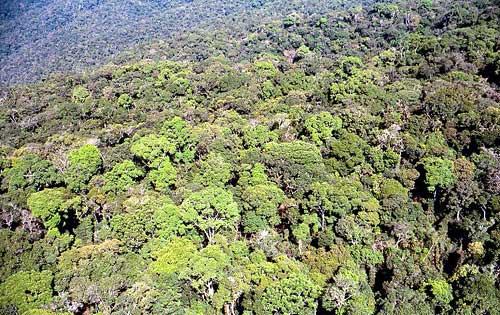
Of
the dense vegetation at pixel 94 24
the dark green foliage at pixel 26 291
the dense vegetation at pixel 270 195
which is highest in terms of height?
the dark green foliage at pixel 26 291

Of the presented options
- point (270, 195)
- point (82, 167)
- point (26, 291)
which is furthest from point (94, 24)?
point (26, 291)

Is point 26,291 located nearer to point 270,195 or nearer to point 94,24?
point 270,195

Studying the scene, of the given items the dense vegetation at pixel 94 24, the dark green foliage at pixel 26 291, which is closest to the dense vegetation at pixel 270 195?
the dark green foliage at pixel 26 291

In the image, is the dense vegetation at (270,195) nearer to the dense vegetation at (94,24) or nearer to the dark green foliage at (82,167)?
the dark green foliage at (82,167)

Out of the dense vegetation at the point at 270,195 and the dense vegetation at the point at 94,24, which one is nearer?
the dense vegetation at the point at 270,195

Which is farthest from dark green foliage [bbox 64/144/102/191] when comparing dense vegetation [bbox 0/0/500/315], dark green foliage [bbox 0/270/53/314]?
dark green foliage [bbox 0/270/53/314]

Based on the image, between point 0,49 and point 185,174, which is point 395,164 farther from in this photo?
point 0,49

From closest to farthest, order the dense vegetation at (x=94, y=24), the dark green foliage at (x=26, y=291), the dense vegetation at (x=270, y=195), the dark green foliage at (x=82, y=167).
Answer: the dark green foliage at (x=26, y=291) < the dense vegetation at (x=270, y=195) < the dark green foliage at (x=82, y=167) < the dense vegetation at (x=94, y=24)

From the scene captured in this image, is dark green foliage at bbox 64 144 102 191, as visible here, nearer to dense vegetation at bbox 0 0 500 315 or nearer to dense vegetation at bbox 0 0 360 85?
dense vegetation at bbox 0 0 500 315

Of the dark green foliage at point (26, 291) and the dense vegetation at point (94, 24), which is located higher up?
the dark green foliage at point (26, 291)
